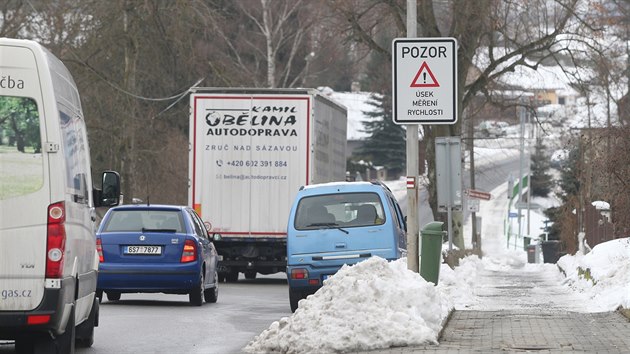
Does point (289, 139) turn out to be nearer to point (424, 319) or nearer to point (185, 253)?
point (185, 253)

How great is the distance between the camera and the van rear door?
10250 millimetres

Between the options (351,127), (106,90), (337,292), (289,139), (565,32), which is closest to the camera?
(337,292)

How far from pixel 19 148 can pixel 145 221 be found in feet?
32.8

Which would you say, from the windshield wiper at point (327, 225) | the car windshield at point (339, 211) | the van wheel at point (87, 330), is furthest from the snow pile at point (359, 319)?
the car windshield at point (339, 211)

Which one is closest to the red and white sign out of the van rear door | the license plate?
the license plate

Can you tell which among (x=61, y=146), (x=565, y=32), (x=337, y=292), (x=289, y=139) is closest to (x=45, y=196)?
(x=61, y=146)

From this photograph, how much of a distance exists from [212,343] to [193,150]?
1423 centimetres

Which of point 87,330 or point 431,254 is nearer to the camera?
point 87,330

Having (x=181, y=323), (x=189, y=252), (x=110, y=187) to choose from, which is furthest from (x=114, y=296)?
(x=110, y=187)

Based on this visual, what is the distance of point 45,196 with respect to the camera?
1033 centimetres

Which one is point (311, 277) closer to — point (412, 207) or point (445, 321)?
point (412, 207)

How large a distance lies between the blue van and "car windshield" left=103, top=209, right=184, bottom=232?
6.65 ft

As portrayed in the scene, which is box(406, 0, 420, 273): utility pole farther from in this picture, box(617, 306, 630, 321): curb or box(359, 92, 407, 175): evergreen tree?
box(359, 92, 407, 175): evergreen tree

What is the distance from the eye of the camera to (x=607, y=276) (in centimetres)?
2097
